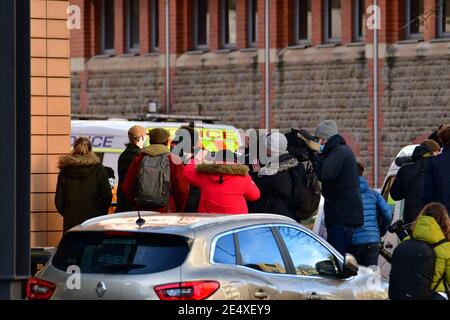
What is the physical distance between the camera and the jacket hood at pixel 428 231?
12.5 meters

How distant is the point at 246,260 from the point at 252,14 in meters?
30.9

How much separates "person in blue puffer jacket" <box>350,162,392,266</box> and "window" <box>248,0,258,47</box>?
25.7 metres

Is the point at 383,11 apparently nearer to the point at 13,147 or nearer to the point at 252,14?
the point at 252,14

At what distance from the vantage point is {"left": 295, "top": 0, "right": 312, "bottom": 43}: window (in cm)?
4125

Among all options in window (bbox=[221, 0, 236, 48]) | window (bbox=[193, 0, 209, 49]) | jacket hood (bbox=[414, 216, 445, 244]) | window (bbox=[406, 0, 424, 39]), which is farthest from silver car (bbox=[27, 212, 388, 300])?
window (bbox=[193, 0, 209, 49])

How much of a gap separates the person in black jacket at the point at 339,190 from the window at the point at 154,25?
93.9ft

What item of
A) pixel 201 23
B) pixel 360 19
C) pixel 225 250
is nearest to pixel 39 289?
pixel 225 250

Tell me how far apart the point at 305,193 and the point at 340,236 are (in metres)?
0.76

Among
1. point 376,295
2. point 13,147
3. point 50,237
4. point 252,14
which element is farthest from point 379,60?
point 13,147

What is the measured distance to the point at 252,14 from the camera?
4241 cm

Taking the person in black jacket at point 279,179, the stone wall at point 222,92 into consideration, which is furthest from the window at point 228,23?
the person in black jacket at point 279,179

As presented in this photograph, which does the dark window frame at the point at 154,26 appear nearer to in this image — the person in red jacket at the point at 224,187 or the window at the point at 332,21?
the window at the point at 332,21

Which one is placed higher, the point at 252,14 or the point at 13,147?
the point at 252,14
